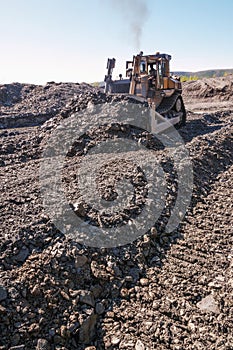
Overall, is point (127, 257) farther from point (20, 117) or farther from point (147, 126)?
point (20, 117)

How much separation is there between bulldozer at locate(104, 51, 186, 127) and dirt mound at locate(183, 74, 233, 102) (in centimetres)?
1344

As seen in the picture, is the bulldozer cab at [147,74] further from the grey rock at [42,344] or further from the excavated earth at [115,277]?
the grey rock at [42,344]

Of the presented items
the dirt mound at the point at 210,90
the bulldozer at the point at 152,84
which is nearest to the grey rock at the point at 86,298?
the bulldozer at the point at 152,84

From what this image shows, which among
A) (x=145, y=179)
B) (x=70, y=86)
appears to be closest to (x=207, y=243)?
(x=145, y=179)

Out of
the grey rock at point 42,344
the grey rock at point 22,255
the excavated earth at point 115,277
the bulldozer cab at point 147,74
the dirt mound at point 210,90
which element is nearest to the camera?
the grey rock at point 42,344

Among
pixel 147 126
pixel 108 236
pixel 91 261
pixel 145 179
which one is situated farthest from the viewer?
pixel 147 126

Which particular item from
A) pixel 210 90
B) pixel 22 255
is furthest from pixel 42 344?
pixel 210 90

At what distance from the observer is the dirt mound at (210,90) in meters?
23.6

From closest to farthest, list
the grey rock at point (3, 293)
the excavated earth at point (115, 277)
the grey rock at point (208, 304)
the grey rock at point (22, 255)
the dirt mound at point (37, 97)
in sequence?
1. the excavated earth at point (115, 277)
2. the grey rock at point (3, 293)
3. the grey rock at point (208, 304)
4. the grey rock at point (22, 255)
5. the dirt mound at point (37, 97)

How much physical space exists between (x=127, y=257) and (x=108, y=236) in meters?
0.37

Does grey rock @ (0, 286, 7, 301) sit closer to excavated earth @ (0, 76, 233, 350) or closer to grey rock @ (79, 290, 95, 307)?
excavated earth @ (0, 76, 233, 350)

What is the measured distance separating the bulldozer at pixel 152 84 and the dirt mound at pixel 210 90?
13.4 metres

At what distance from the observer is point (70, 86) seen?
21781mm

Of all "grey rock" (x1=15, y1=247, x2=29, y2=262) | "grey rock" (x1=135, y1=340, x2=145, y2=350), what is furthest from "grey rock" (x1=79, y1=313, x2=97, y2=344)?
"grey rock" (x1=15, y1=247, x2=29, y2=262)
